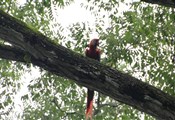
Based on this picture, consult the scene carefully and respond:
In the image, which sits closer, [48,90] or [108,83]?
[108,83]

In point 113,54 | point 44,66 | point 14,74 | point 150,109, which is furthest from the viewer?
point 14,74

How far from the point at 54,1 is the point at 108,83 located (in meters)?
2.85

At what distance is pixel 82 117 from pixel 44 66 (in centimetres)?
588

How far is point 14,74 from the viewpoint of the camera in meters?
8.18

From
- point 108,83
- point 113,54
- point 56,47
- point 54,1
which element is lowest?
point 108,83

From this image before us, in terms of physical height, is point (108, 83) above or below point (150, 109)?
above

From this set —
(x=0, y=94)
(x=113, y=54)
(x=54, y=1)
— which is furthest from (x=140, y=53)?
(x=0, y=94)

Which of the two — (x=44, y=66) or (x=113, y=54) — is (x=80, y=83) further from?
(x=113, y=54)

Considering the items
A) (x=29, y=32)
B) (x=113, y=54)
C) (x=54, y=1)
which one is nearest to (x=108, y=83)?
(x=29, y=32)

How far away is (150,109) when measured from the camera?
12.5 feet

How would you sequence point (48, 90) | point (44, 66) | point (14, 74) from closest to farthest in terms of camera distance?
point (44, 66), point (48, 90), point (14, 74)

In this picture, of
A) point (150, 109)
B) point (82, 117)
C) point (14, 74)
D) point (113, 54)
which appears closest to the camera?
point (150, 109)

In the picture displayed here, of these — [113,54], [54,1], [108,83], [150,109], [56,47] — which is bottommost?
[150,109]

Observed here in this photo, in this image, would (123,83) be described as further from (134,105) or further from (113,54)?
(113,54)
